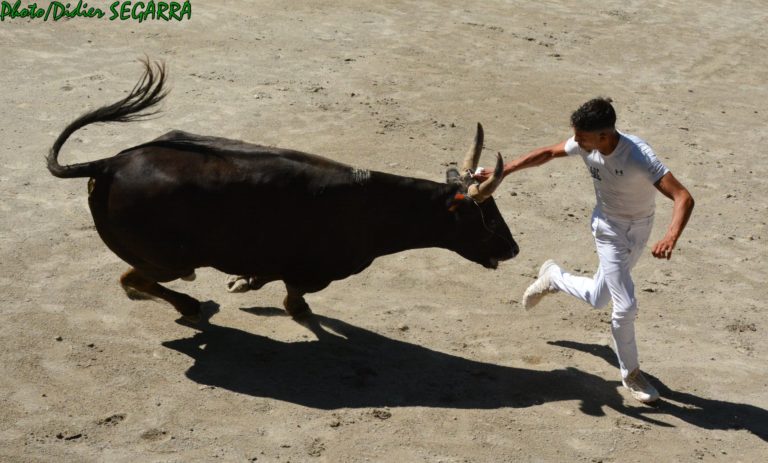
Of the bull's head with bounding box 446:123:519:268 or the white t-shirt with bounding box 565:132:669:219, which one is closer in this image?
the white t-shirt with bounding box 565:132:669:219

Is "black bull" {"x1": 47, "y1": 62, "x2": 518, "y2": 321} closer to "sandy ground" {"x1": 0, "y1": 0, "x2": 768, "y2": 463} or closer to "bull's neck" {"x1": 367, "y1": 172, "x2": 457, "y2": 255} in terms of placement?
"bull's neck" {"x1": 367, "y1": 172, "x2": 457, "y2": 255}

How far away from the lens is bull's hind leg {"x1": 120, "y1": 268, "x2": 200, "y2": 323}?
8.23 metres

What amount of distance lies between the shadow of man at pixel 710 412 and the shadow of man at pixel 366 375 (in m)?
0.24

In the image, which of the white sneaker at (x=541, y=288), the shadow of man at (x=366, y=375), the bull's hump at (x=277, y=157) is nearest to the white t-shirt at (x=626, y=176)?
the white sneaker at (x=541, y=288)

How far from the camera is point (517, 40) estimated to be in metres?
16.5

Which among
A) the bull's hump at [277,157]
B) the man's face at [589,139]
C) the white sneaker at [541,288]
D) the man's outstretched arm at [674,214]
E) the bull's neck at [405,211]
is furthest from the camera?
the white sneaker at [541,288]

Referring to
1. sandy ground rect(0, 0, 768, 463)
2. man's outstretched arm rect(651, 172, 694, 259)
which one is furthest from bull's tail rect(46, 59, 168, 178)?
man's outstretched arm rect(651, 172, 694, 259)

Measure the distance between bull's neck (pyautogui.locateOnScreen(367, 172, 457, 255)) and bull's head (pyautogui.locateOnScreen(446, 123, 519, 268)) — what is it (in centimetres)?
10

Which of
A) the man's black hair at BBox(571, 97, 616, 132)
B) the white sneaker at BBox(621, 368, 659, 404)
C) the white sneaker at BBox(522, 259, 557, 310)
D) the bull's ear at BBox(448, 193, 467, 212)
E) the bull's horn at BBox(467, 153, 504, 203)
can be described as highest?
the man's black hair at BBox(571, 97, 616, 132)

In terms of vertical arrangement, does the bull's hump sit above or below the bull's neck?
above

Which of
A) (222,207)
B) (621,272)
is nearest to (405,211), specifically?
(222,207)

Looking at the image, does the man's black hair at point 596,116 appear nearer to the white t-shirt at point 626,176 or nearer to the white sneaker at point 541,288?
the white t-shirt at point 626,176

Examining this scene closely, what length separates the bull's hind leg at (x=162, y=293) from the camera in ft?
27.0

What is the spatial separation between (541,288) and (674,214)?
1.89m
